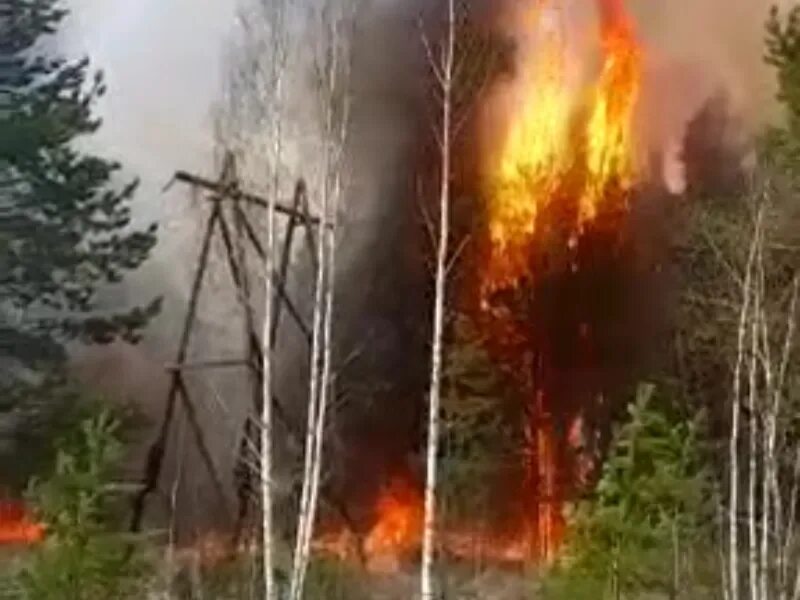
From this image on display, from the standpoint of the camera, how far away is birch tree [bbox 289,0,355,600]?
13688 millimetres

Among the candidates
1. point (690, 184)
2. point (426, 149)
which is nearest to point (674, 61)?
point (690, 184)

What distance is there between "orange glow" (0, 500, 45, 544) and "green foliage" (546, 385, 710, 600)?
16.0 feet

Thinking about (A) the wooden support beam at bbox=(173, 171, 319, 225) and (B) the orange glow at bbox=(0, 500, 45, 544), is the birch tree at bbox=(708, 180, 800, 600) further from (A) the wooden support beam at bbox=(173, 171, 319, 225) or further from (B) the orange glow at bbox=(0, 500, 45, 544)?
(B) the orange glow at bbox=(0, 500, 45, 544)

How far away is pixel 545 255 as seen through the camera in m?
17.2

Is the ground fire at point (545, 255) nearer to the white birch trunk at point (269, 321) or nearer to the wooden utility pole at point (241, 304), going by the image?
the wooden utility pole at point (241, 304)

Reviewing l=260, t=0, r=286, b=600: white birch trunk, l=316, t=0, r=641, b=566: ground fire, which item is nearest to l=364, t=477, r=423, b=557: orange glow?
l=316, t=0, r=641, b=566: ground fire

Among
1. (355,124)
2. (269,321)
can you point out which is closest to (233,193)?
(355,124)

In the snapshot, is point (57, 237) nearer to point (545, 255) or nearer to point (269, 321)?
point (269, 321)

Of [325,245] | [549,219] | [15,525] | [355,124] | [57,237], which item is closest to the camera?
[325,245]

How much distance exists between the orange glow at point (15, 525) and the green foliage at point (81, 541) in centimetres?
198

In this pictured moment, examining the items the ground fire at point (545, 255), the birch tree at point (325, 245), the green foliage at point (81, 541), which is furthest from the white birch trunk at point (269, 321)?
the ground fire at point (545, 255)

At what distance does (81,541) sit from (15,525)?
11.1 ft

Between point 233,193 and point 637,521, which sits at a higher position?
point 233,193

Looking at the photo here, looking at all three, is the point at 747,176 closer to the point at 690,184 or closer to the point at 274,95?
the point at 690,184
